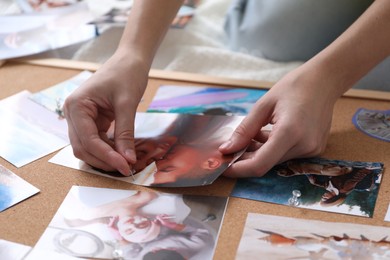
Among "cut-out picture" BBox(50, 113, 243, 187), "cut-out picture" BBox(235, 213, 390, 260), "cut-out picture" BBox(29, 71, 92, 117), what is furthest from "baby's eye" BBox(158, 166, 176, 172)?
"cut-out picture" BBox(29, 71, 92, 117)

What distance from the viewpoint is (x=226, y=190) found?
2.43 ft

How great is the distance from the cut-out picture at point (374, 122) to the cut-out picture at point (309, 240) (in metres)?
0.21

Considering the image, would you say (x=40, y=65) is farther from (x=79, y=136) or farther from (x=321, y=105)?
(x=321, y=105)

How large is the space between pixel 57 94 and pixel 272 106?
430 millimetres

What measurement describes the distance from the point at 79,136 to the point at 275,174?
0.28 meters

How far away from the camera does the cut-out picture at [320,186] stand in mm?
700

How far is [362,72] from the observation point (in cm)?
81

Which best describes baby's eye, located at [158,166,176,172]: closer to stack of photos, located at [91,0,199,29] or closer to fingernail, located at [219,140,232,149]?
fingernail, located at [219,140,232,149]

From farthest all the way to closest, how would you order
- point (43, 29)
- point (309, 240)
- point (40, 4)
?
point (40, 4), point (43, 29), point (309, 240)

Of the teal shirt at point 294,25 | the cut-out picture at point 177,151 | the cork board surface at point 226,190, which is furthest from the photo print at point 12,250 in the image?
the teal shirt at point 294,25

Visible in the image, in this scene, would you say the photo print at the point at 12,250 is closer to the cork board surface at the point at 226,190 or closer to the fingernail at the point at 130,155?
the cork board surface at the point at 226,190

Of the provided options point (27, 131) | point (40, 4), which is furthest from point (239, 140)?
point (40, 4)

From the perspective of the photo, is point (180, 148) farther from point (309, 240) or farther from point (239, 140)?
point (309, 240)

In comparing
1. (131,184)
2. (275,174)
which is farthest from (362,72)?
(131,184)
